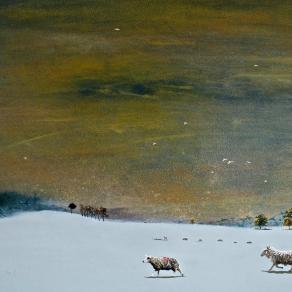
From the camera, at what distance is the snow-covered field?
2.52 m

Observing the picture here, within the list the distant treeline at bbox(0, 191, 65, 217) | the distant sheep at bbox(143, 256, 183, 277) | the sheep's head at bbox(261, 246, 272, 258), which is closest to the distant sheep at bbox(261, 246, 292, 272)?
the sheep's head at bbox(261, 246, 272, 258)

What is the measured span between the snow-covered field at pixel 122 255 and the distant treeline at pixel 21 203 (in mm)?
22

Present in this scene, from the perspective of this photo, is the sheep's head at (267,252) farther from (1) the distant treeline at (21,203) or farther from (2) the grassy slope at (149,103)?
(1) the distant treeline at (21,203)

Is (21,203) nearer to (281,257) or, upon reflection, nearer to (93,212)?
(93,212)

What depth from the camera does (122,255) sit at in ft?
8.37

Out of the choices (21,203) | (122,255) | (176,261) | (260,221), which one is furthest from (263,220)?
(21,203)

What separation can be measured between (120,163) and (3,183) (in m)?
0.40

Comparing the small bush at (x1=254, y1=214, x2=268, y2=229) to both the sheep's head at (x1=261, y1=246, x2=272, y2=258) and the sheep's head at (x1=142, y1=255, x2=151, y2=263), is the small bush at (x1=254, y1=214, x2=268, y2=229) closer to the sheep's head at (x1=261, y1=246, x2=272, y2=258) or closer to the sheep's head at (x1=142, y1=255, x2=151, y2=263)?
the sheep's head at (x1=261, y1=246, x2=272, y2=258)

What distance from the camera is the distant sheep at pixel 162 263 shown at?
Answer: 2521 mm

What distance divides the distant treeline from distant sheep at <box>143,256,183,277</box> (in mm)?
340

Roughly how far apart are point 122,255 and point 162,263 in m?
0.14

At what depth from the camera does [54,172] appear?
2.61 metres

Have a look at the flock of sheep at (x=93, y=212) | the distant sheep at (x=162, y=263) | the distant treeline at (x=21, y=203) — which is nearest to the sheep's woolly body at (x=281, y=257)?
the distant sheep at (x=162, y=263)

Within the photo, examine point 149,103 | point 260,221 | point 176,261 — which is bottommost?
point 176,261
